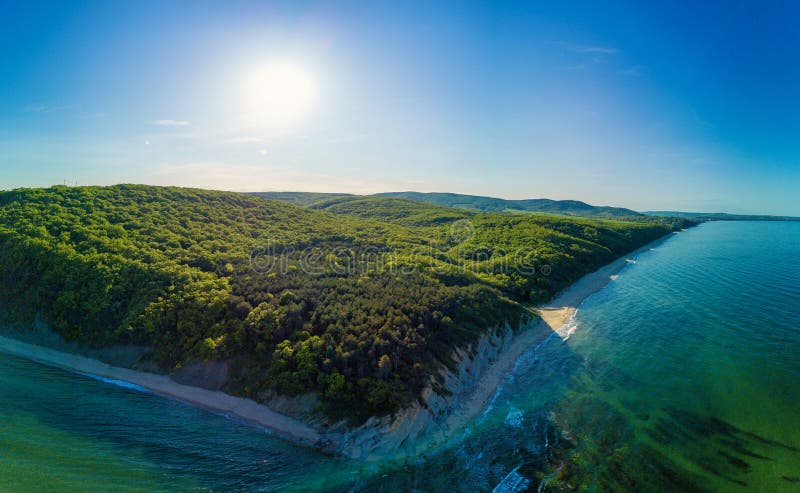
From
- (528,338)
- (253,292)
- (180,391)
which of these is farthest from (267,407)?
(528,338)

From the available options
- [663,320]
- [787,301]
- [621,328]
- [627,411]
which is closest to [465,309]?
[627,411]

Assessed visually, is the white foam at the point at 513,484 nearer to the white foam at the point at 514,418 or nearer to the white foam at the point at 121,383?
the white foam at the point at 514,418

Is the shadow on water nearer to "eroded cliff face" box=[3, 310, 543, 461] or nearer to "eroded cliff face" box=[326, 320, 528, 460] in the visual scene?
"eroded cliff face" box=[326, 320, 528, 460]

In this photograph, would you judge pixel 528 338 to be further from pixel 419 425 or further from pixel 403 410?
pixel 403 410

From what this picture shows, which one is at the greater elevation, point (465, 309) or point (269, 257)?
point (269, 257)

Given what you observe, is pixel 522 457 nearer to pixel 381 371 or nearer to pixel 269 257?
pixel 381 371

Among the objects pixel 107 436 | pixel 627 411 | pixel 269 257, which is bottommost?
pixel 107 436

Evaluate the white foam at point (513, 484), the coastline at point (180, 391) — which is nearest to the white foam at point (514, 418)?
the white foam at point (513, 484)
